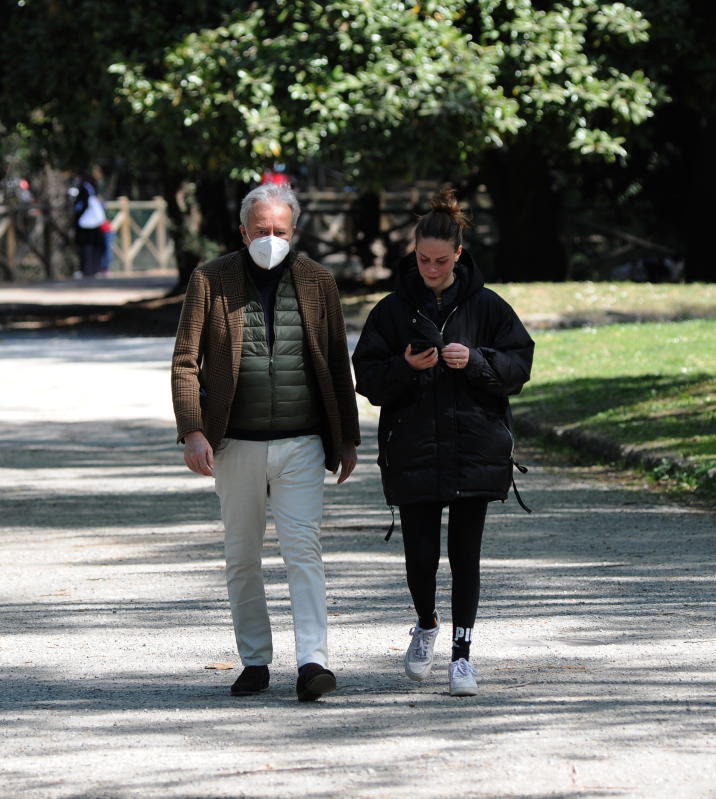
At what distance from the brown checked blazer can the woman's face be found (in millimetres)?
334

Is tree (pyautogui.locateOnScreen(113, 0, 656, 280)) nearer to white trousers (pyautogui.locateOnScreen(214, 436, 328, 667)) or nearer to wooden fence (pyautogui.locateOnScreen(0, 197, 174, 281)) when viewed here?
white trousers (pyautogui.locateOnScreen(214, 436, 328, 667))

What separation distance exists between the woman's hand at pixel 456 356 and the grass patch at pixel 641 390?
5.21 m

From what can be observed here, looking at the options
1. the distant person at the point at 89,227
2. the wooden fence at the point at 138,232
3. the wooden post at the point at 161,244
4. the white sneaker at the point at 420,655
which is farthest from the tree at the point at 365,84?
the wooden post at the point at 161,244

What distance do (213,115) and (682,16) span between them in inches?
273

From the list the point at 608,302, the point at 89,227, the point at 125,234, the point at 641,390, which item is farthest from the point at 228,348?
the point at 125,234

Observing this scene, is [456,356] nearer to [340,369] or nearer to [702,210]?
[340,369]

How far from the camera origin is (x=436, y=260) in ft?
19.0

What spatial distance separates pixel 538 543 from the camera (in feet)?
29.6

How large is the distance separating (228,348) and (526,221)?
2167 cm

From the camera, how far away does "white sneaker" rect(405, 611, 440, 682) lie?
598 cm

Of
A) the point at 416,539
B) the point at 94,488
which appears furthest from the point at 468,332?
the point at 94,488

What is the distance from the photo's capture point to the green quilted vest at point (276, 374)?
582 centimetres

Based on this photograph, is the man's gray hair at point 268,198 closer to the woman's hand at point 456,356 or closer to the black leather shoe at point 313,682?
the woman's hand at point 456,356

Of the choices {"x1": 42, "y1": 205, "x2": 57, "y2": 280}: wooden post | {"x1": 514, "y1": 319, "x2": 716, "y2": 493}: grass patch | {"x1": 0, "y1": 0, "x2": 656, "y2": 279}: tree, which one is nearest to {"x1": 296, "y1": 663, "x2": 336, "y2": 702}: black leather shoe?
{"x1": 514, "y1": 319, "x2": 716, "y2": 493}: grass patch
